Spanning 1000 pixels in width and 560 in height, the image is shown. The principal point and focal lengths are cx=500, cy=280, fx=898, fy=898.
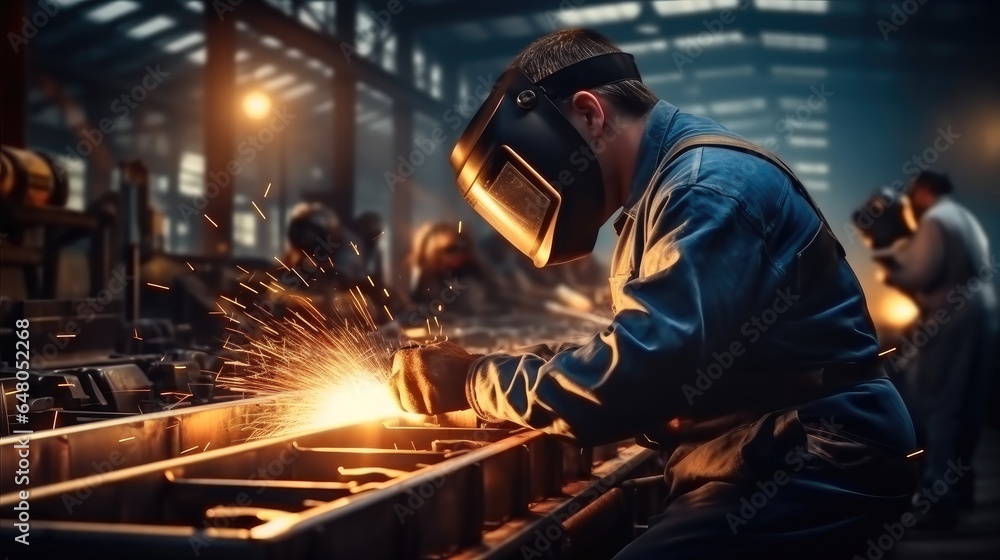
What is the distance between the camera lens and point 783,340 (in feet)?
5.04

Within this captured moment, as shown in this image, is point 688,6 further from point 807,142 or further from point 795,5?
point 807,142

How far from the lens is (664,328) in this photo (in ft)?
4.43

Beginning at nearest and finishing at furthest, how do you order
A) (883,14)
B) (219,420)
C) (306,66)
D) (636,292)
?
(636,292) < (219,420) < (883,14) < (306,66)

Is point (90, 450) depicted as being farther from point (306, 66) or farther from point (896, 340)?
point (306, 66)

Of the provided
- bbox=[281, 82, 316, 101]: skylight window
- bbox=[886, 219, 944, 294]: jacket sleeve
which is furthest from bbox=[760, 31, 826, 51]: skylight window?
bbox=[281, 82, 316, 101]: skylight window

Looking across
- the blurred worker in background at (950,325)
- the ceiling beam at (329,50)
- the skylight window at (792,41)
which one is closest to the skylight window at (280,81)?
the ceiling beam at (329,50)

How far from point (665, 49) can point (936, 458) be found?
9.53 metres

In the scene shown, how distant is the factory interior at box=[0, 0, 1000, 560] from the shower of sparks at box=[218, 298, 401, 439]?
0.01 metres

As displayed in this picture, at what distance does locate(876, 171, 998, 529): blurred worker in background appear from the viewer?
5465 mm

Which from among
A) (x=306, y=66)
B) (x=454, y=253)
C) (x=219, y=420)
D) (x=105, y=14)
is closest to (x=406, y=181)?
(x=306, y=66)

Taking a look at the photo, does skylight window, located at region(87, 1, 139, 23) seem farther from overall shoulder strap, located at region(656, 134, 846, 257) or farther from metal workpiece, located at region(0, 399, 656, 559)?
overall shoulder strap, located at region(656, 134, 846, 257)

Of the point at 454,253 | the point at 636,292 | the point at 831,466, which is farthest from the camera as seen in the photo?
the point at 454,253

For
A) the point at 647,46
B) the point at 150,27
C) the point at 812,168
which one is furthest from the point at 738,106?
the point at 150,27

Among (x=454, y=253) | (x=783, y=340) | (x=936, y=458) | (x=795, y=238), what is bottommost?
(x=936, y=458)
